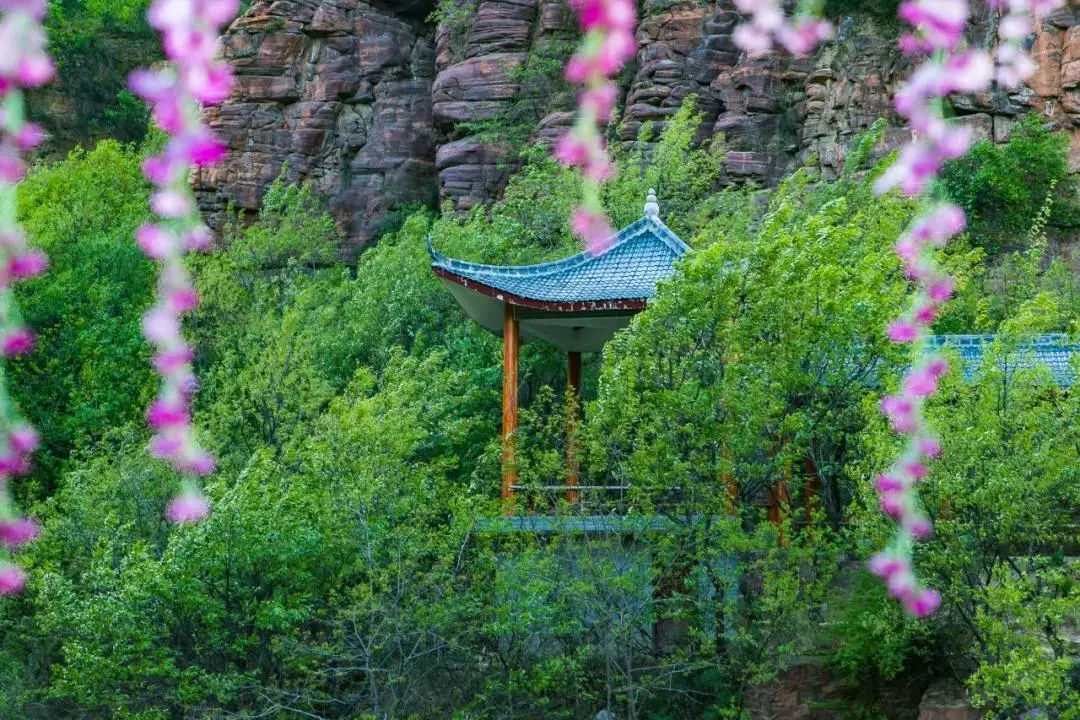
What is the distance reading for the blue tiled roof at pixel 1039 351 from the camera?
11883mm

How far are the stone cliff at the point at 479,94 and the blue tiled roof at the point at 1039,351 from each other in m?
9.49

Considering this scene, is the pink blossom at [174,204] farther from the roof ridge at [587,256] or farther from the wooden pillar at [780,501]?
the roof ridge at [587,256]

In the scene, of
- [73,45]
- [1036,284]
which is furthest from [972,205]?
[73,45]

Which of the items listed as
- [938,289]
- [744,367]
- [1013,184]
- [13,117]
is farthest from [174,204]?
[1013,184]

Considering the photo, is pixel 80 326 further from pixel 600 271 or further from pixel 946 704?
pixel 946 704

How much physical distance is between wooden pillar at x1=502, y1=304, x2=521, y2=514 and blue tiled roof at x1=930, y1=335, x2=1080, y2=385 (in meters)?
4.06

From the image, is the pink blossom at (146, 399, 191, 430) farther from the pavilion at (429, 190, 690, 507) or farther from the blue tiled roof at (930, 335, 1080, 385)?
the blue tiled roof at (930, 335, 1080, 385)

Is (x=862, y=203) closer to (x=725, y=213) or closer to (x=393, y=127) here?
→ (x=725, y=213)

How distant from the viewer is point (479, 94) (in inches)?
1059

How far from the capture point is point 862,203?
1898cm

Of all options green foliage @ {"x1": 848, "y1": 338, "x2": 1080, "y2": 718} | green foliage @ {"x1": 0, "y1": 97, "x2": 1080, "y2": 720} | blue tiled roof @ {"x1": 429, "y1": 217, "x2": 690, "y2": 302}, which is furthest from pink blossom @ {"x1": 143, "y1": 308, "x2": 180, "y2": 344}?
blue tiled roof @ {"x1": 429, "y1": 217, "x2": 690, "y2": 302}

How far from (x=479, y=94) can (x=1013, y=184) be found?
11013mm

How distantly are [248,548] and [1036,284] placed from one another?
1341 cm

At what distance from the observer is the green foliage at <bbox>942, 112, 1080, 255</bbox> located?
2233 centimetres
